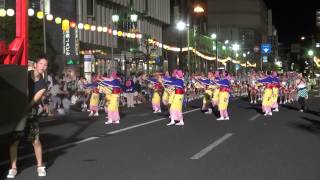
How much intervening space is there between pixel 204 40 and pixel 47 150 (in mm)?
86104

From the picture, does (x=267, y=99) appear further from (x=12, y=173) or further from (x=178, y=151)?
(x=12, y=173)

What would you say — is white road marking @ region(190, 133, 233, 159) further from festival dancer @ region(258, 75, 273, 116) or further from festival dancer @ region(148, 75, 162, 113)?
festival dancer @ region(148, 75, 162, 113)

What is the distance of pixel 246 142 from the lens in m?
14.0

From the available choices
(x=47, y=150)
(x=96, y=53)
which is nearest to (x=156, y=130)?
(x=47, y=150)

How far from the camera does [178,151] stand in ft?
40.7

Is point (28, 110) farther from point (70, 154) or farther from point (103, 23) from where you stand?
point (103, 23)

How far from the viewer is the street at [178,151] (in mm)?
9656

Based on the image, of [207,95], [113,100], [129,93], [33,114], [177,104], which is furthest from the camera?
[129,93]

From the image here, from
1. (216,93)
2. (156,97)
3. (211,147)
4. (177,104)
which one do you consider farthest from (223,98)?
(211,147)

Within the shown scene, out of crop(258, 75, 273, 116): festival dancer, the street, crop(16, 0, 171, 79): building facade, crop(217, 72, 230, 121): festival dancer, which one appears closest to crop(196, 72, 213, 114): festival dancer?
crop(217, 72, 230, 121): festival dancer

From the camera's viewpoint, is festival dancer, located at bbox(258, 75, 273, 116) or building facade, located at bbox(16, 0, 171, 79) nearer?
festival dancer, located at bbox(258, 75, 273, 116)

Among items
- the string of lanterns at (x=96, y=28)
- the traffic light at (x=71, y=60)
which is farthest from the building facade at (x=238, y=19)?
the traffic light at (x=71, y=60)

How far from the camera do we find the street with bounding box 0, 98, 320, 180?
380 inches

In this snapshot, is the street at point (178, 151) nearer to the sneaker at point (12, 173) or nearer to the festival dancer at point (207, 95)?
the sneaker at point (12, 173)
